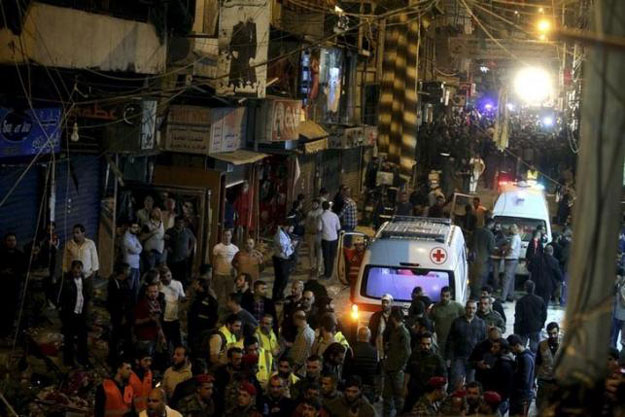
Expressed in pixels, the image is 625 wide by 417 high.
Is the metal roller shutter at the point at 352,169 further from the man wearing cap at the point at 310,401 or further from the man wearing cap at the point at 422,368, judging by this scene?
the man wearing cap at the point at 310,401

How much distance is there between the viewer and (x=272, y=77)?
28156mm

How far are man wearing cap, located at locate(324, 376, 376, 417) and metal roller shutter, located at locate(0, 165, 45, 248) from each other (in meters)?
7.60

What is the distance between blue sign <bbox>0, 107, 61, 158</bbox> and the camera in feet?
53.2

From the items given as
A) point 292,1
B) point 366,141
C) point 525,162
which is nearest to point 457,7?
point 525,162

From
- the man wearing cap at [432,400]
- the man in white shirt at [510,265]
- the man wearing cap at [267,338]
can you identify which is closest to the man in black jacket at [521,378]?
the man wearing cap at [432,400]

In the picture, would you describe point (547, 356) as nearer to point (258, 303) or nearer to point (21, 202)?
point (258, 303)

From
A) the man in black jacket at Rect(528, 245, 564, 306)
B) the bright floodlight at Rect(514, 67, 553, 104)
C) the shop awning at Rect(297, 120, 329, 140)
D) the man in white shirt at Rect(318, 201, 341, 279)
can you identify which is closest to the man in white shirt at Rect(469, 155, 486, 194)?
the shop awning at Rect(297, 120, 329, 140)

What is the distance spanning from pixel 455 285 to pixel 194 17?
264 inches

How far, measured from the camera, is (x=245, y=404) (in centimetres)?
1151

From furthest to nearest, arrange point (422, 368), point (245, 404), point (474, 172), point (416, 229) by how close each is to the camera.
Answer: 1. point (474, 172)
2. point (416, 229)
3. point (422, 368)
4. point (245, 404)

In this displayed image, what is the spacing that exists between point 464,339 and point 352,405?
154 inches

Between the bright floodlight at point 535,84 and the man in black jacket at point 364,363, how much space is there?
124ft

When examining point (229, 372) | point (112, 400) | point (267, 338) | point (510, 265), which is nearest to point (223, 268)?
point (267, 338)

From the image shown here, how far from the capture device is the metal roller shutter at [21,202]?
1772 centimetres
